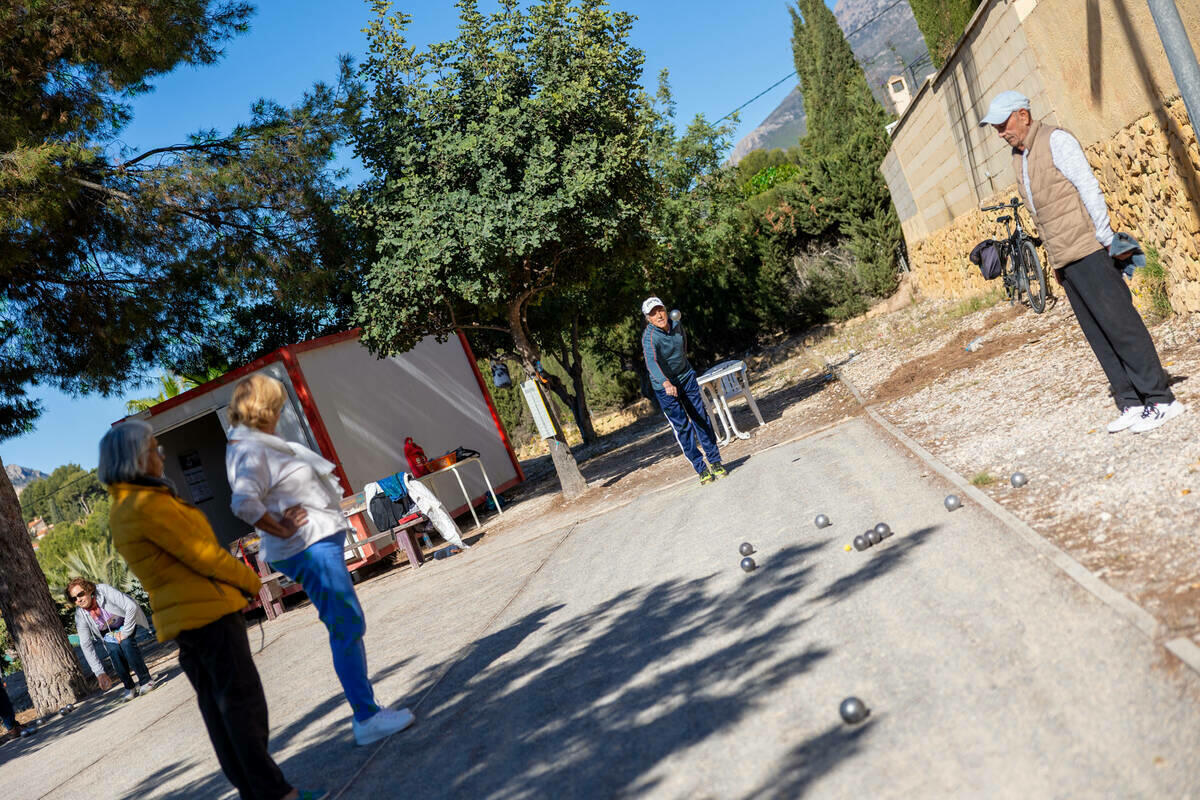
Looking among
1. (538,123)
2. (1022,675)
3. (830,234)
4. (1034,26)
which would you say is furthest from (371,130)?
(830,234)

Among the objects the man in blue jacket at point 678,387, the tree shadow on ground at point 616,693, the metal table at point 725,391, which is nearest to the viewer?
the tree shadow on ground at point 616,693

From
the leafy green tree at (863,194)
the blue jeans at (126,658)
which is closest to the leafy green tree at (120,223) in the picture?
the blue jeans at (126,658)

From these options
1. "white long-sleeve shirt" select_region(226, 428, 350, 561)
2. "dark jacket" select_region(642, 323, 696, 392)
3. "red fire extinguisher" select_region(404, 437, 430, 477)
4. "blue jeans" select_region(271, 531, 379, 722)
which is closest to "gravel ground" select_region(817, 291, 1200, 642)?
"dark jacket" select_region(642, 323, 696, 392)

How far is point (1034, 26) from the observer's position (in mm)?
10359

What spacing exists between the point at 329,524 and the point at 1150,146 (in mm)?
7418

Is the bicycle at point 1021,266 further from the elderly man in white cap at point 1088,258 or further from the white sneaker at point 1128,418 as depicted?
the white sneaker at point 1128,418

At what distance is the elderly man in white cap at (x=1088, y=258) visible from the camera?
5473mm

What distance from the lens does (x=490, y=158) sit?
11703 mm

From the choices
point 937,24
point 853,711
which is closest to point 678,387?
point 853,711

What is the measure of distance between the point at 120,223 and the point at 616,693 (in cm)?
1167

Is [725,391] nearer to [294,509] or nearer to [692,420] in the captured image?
[692,420]

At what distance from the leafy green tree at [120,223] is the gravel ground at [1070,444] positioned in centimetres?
813

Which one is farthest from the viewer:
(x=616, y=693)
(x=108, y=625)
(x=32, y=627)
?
(x=32, y=627)

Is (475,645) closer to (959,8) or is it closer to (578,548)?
(578,548)
